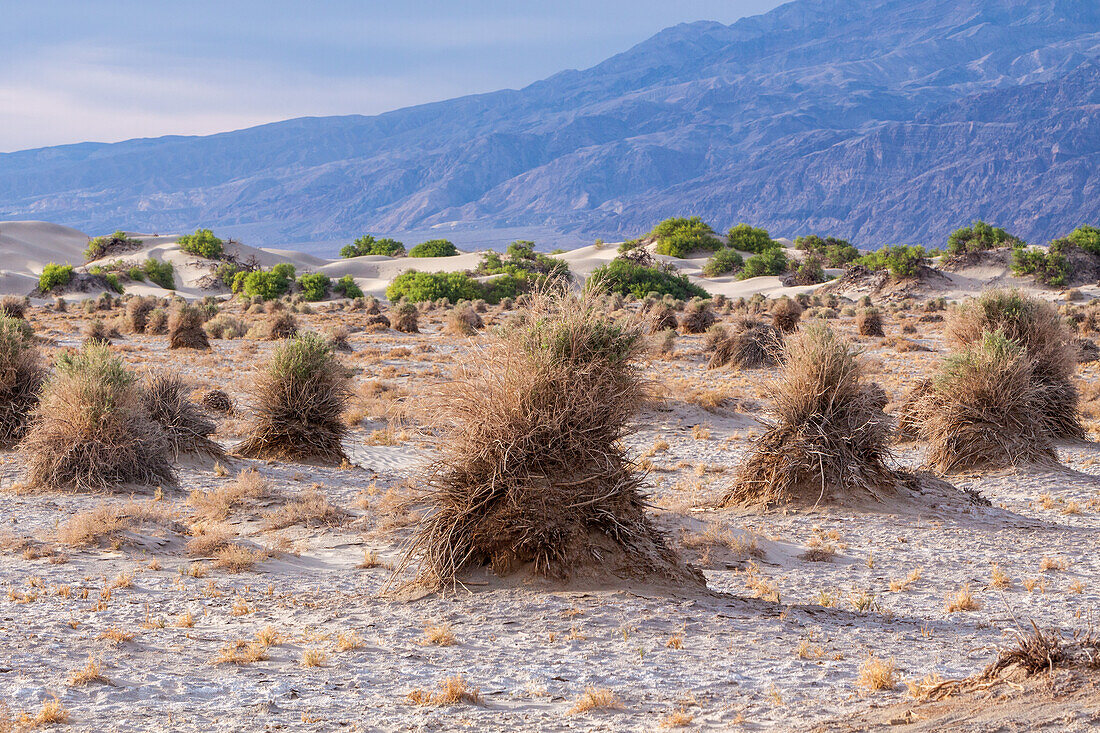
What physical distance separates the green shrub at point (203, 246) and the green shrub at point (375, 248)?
42.0ft

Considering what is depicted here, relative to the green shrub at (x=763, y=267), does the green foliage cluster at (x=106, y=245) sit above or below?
above

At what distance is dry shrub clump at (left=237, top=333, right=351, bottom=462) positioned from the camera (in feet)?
42.2

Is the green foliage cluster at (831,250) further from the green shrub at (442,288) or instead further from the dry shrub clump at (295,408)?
the dry shrub clump at (295,408)

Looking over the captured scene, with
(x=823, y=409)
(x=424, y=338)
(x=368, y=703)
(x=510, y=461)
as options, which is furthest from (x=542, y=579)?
(x=424, y=338)

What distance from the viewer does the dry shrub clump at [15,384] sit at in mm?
12273

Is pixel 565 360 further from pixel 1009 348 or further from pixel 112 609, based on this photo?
pixel 1009 348

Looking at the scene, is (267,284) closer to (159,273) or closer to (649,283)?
(159,273)

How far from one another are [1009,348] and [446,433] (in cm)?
862

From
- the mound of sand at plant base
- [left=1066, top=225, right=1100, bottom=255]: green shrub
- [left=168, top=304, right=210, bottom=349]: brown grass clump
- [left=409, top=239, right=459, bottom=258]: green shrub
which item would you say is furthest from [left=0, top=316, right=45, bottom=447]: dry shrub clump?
[left=409, top=239, right=459, bottom=258]: green shrub

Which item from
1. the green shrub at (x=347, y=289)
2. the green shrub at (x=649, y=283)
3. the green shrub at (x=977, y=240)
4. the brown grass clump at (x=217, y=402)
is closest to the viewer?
the brown grass clump at (x=217, y=402)

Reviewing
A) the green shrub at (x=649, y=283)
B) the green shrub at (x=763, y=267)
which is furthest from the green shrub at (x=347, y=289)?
the green shrub at (x=763, y=267)

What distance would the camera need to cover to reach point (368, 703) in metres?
5.13

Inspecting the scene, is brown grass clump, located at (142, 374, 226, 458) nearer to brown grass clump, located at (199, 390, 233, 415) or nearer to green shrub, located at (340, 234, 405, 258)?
brown grass clump, located at (199, 390, 233, 415)

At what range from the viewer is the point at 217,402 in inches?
630
